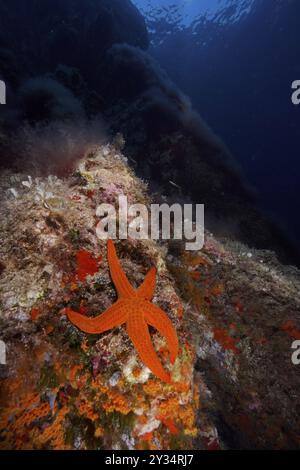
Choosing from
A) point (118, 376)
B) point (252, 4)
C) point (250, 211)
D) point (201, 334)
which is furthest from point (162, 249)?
point (252, 4)

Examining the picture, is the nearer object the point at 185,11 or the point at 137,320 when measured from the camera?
the point at 137,320

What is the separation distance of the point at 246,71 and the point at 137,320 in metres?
45.1

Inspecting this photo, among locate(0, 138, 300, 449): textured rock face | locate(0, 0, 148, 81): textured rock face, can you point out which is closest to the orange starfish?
locate(0, 138, 300, 449): textured rock face

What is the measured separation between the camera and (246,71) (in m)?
38.2

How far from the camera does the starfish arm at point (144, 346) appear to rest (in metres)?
2.33

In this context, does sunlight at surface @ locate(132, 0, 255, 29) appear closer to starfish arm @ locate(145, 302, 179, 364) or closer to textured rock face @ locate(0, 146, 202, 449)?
Result: textured rock face @ locate(0, 146, 202, 449)

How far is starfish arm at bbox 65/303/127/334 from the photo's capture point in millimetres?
2340

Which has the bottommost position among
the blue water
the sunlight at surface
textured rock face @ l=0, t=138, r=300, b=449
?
textured rock face @ l=0, t=138, r=300, b=449

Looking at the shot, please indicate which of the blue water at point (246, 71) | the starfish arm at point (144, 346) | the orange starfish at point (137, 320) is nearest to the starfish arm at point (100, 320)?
the orange starfish at point (137, 320)

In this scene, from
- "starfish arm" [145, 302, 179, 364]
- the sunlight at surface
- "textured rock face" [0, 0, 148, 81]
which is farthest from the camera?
the sunlight at surface

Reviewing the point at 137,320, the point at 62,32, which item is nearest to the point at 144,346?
the point at 137,320

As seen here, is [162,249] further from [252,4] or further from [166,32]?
[166,32]

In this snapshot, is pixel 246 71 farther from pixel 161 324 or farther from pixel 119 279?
pixel 161 324

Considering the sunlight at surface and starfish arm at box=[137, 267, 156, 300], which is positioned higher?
the sunlight at surface
